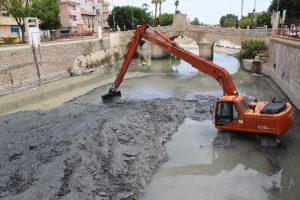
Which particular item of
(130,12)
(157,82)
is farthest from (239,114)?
(130,12)

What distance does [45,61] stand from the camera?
1179 inches

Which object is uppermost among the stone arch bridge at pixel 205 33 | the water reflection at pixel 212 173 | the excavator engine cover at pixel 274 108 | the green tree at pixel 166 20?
the green tree at pixel 166 20

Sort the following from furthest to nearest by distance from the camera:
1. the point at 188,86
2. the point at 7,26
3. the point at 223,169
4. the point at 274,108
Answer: the point at 7,26, the point at 188,86, the point at 274,108, the point at 223,169

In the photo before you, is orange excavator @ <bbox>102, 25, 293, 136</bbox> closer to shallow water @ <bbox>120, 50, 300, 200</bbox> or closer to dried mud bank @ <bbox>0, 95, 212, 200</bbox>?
shallow water @ <bbox>120, 50, 300, 200</bbox>

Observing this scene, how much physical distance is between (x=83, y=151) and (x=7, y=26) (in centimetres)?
3923

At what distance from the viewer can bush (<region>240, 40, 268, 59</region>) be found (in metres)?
35.6

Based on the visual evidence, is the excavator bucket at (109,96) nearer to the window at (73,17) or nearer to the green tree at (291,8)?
the green tree at (291,8)

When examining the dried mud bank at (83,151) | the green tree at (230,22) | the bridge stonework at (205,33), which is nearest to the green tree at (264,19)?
the green tree at (230,22)

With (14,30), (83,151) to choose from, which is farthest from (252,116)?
(14,30)

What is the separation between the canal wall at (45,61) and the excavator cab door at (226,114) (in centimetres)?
1745

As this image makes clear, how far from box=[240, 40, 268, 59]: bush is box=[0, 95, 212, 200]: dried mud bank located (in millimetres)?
20166

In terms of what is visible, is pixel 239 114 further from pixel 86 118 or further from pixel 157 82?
pixel 157 82

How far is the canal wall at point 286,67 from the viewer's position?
20.1m

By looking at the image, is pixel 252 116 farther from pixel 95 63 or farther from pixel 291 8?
pixel 291 8
